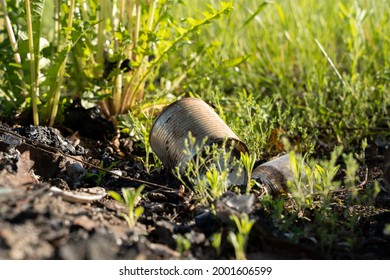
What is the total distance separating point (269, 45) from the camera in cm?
460

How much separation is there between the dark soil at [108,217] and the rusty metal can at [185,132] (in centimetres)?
14

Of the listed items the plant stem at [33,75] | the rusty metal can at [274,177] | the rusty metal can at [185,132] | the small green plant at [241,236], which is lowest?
the rusty metal can at [274,177]

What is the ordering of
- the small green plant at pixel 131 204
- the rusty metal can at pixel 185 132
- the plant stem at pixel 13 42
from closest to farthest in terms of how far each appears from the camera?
the small green plant at pixel 131 204 < the rusty metal can at pixel 185 132 < the plant stem at pixel 13 42

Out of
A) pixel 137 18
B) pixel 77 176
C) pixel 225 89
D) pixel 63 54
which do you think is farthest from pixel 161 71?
pixel 77 176

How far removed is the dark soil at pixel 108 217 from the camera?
1.94m


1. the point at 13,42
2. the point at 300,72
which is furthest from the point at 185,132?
the point at 300,72

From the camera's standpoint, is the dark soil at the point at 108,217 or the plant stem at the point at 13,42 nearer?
the dark soil at the point at 108,217

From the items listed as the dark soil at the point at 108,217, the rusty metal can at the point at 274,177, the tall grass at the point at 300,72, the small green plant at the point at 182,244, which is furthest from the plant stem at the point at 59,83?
the small green plant at the point at 182,244

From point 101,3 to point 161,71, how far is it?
1.47 metres

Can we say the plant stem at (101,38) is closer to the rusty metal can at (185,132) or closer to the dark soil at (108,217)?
the dark soil at (108,217)

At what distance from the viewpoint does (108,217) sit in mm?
2303

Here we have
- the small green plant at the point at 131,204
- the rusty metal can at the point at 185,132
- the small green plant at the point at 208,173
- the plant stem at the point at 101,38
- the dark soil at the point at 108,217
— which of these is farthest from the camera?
the plant stem at the point at 101,38

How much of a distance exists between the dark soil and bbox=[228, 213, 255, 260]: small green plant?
5cm

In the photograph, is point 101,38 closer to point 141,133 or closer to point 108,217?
point 141,133
